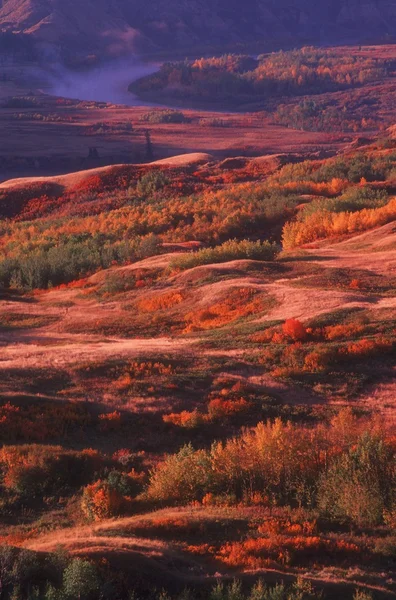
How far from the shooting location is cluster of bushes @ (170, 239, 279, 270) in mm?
30906

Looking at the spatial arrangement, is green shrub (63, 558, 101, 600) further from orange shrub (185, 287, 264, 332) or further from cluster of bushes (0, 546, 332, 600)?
orange shrub (185, 287, 264, 332)

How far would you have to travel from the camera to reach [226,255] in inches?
1257

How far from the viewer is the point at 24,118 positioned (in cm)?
10556

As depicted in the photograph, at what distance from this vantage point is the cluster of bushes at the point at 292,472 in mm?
11297

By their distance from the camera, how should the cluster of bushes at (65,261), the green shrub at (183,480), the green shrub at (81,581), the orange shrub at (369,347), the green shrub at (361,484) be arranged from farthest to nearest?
the cluster of bushes at (65,261)
the orange shrub at (369,347)
the green shrub at (183,480)
the green shrub at (361,484)
the green shrub at (81,581)

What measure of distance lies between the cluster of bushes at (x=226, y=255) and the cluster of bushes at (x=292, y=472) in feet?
59.7

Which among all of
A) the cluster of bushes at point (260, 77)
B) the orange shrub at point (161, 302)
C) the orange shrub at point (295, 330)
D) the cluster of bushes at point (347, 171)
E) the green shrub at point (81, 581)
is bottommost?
the orange shrub at point (161, 302)

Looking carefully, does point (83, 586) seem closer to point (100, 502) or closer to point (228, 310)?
point (100, 502)

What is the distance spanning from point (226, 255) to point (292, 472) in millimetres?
20473

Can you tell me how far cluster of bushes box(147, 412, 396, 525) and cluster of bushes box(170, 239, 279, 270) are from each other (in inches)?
716

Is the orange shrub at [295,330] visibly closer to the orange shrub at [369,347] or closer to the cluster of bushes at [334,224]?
the orange shrub at [369,347]

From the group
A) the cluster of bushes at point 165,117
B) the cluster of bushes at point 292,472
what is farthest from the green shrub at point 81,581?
the cluster of bushes at point 165,117

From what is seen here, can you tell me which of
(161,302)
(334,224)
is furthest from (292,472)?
(334,224)

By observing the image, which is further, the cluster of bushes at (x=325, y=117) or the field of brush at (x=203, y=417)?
the cluster of bushes at (x=325, y=117)
